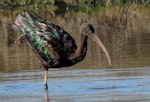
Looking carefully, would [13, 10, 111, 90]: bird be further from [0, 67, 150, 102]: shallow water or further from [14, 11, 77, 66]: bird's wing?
[0, 67, 150, 102]: shallow water

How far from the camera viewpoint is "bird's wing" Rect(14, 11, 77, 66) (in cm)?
1257

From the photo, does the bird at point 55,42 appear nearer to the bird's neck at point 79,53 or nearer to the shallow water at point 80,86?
the bird's neck at point 79,53

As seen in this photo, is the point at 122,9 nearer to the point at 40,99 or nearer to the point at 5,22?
the point at 5,22

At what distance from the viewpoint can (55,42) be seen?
12.6 metres

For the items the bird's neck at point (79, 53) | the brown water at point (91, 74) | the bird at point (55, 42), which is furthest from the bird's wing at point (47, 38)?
the brown water at point (91, 74)

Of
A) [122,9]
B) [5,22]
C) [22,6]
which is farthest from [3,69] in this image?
[22,6]

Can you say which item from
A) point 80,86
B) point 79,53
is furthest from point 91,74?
point 80,86

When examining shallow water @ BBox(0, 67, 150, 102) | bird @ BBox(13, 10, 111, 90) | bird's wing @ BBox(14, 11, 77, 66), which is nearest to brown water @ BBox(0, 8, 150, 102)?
shallow water @ BBox(0, 67, 150, 102)

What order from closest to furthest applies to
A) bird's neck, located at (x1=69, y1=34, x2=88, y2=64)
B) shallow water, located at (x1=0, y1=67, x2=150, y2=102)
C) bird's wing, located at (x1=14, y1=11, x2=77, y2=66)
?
1. shallow water, located at (x1=0, y1=67, x2=150, y2=102)
2. bird's neck, located at (x1=69, y1=34, x2=88, y2=64)
3. bird's wing, located at (x1=14, y1=11, x2=77, y2=66)

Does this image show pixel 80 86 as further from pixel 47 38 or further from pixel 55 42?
pixel 47 38

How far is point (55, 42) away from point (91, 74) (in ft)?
3.86

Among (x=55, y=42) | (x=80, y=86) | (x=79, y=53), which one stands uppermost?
(x=55, y=42)

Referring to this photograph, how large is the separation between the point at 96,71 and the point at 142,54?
2.16m

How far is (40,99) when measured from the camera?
11.3 metres
